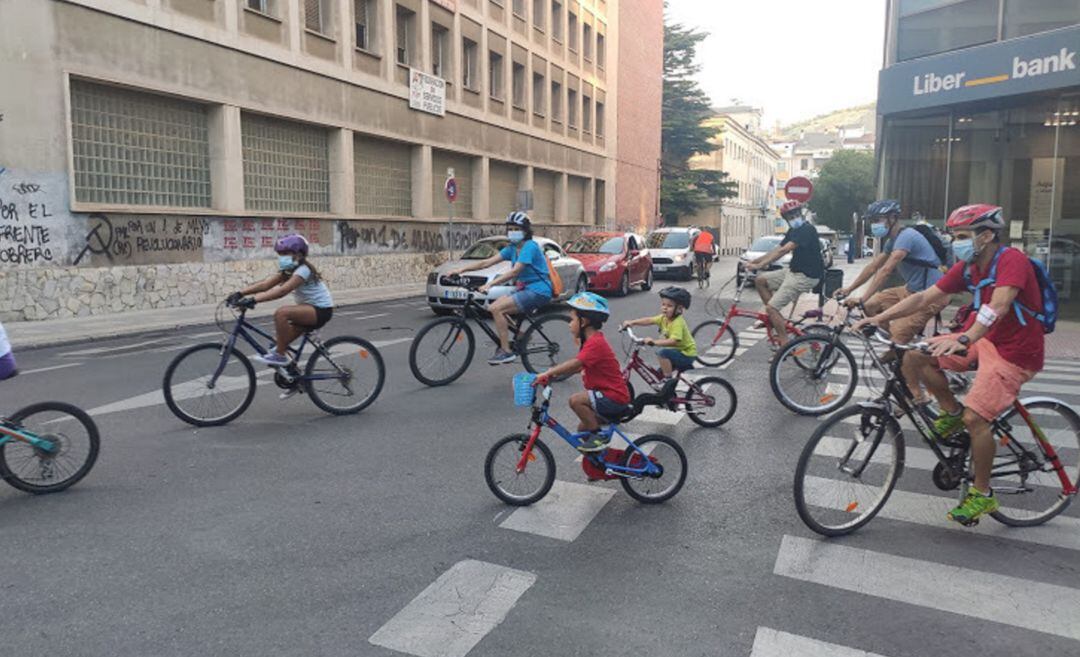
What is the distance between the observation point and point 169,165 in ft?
56.9

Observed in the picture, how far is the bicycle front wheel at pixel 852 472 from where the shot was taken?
443 cm

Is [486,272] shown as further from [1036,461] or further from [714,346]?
[1036,461]

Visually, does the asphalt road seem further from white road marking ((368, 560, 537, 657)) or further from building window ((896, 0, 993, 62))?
building window ((896, 0, 993, 62))

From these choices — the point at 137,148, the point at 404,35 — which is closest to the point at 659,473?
the point at 137,148

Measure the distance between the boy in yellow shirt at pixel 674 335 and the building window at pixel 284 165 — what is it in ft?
49.8

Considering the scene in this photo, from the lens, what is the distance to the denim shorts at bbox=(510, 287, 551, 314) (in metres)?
8.80

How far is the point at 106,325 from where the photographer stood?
44.8 feet

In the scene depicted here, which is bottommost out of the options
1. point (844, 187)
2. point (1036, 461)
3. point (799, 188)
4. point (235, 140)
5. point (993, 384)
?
point (1036, 461)

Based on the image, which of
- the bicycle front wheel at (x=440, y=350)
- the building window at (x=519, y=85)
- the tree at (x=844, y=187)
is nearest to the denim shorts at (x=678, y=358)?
the bicycle front wheel at (x=440, y=350)

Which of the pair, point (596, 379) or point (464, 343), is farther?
point (464, 343)

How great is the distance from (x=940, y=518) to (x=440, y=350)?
5.36 meters

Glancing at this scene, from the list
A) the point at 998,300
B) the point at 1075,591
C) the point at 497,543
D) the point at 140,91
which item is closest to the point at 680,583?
the point at 497,543

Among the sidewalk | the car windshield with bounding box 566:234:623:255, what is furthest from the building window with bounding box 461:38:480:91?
the sidewalk

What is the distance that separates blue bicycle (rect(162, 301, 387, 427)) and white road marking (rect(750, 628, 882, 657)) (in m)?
4.86
